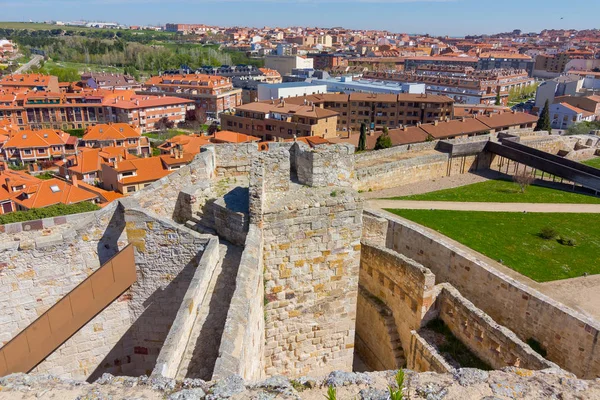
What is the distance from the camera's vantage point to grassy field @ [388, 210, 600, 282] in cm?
1523

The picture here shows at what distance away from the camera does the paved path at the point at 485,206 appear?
71.5 ft

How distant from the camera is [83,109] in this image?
74562 millimetres

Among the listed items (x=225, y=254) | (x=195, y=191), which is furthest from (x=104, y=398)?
(x=195, y=191)

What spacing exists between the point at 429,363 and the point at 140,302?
6.30 meters

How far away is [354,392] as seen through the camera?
4164 millimetres

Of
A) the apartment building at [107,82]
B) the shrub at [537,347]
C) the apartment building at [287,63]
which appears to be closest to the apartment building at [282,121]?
the shrub at [537,347]

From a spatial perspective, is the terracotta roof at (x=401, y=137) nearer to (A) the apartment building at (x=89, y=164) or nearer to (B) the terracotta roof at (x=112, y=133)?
(A) the apartment building at (x=89, y=164)

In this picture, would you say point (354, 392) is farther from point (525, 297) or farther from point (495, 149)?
point (495, 149)

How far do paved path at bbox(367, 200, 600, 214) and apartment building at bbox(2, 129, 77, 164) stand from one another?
47569 millimetres

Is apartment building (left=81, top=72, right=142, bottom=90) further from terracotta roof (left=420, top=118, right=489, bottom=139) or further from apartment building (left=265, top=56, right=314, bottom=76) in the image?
terracotta roof (left=420, top=118, right=489, bottom=139)

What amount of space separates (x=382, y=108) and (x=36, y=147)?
45.0 m

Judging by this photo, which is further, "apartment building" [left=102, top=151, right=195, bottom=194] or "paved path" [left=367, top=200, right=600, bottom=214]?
"apartment building" [left=102, top=151, right=195, bottom=194]

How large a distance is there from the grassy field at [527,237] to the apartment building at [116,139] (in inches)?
1721

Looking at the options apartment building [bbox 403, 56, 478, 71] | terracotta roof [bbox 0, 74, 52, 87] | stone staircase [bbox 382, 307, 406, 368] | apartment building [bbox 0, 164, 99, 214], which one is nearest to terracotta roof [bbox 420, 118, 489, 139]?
apartment building [bbox 0, 164, 99, 214]
